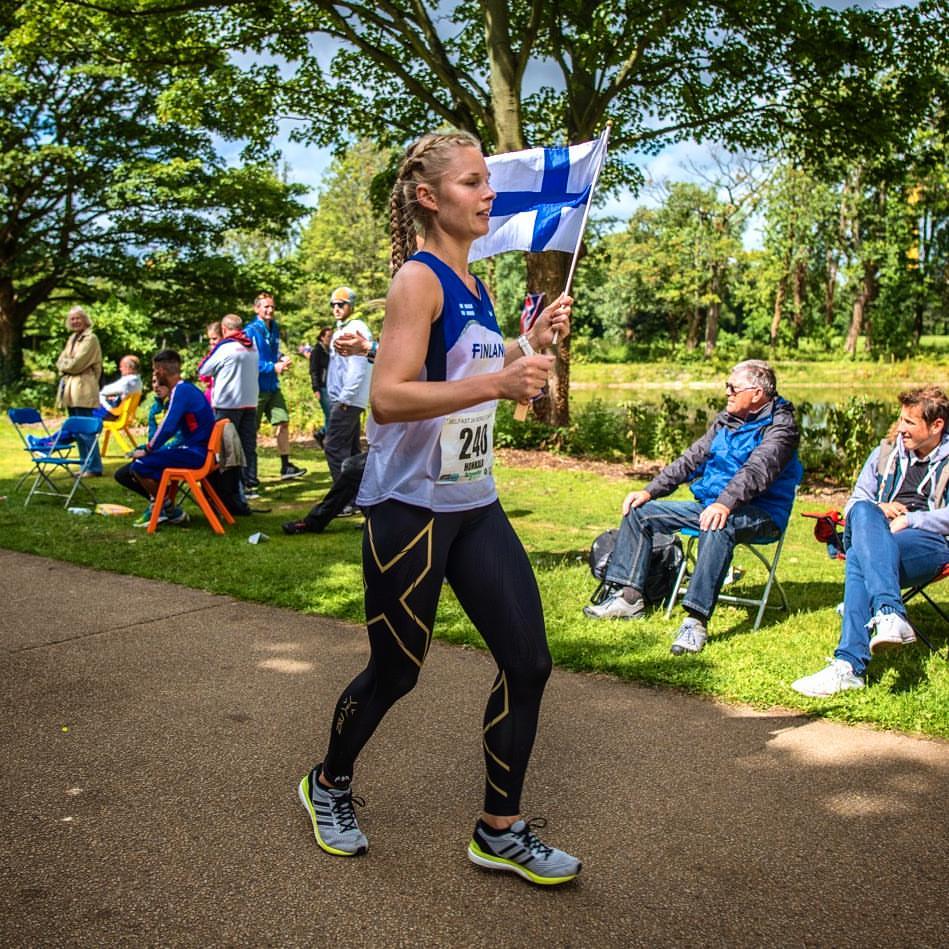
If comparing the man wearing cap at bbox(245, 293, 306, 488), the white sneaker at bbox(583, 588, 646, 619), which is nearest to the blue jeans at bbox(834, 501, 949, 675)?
the white sneaker at bbox(583, 588, 646, 619)

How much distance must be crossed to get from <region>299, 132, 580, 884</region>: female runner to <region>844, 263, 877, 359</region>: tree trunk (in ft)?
182

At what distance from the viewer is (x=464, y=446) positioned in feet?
9.70

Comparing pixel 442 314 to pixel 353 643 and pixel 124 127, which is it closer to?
pixel 353 643

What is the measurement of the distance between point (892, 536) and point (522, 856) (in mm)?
2992

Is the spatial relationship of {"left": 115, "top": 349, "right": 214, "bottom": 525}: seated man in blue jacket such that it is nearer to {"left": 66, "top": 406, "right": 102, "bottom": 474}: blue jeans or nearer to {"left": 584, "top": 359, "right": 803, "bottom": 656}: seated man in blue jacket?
{"left": 66, "top": 406, "right": 102, "bottom": 474}: blue jeans

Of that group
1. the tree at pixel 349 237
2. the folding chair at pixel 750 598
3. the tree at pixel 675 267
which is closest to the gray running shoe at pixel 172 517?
the folding chair at pixel 750 598

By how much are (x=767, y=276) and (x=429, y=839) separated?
5824cm

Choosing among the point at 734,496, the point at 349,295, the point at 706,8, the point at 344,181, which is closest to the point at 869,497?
the point at 734,496

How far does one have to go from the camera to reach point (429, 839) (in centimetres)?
335

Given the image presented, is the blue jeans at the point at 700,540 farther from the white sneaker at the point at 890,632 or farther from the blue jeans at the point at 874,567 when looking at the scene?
the white sneaker at the point at 890,632

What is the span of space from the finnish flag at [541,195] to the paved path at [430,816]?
84.0 inches

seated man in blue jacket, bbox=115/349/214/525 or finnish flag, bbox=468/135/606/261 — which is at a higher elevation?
finnish flag, bbox=468/135/606/261

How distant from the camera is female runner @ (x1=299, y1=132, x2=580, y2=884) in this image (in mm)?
2916

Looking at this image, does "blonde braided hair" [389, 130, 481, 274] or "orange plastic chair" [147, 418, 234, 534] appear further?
"orange plastic chair" [147, 418, 234, 534]
